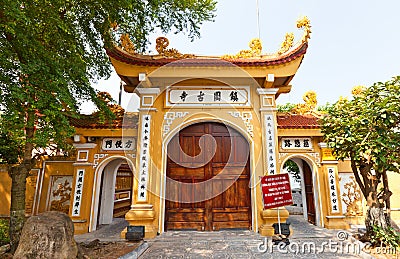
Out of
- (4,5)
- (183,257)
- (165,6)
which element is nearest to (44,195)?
(183,257)

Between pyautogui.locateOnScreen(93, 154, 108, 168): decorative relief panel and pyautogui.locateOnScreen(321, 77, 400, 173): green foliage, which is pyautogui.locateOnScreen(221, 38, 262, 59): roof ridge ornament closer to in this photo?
pyautogui.locateOnScreen(321, 77, 400, 173): green foliage

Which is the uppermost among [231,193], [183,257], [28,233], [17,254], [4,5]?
[4,5]

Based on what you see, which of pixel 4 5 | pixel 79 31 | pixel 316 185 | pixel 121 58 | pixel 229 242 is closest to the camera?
pixel 4 5

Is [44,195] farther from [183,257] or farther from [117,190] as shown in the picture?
[183,257]

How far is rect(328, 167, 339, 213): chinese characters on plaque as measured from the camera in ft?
21.8

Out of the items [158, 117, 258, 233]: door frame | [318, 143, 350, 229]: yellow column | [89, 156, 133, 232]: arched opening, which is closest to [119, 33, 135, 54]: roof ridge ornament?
[158, 117, 258, 233]: door frame

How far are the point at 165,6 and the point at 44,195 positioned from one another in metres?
6.62

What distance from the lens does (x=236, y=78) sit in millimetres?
6328

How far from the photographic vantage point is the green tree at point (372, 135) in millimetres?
4445

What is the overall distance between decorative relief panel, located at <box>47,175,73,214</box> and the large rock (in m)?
4.23

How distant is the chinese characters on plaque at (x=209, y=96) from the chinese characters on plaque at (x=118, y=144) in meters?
1.70

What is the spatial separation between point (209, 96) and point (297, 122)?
2.85 m

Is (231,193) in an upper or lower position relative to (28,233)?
upper

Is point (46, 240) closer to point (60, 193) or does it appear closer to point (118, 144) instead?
point (118, 144)
